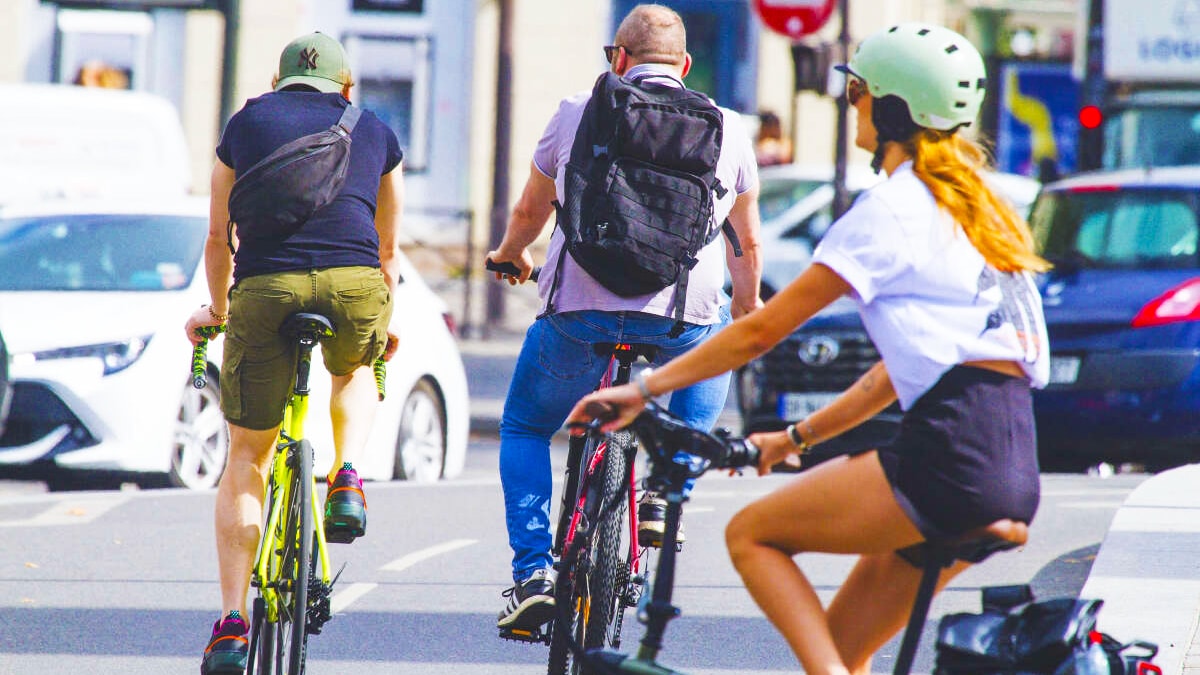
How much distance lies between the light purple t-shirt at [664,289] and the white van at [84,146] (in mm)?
8791

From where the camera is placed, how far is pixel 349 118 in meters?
5.06

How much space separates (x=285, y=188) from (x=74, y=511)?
14.0 ft

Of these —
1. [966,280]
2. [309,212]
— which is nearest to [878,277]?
[966,280]

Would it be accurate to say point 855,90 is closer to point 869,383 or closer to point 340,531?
point 869,383

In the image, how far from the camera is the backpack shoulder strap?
5020mm

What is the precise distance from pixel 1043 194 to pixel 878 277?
815cm

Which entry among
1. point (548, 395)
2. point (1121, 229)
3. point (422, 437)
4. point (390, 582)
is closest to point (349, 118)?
point (548, 395)

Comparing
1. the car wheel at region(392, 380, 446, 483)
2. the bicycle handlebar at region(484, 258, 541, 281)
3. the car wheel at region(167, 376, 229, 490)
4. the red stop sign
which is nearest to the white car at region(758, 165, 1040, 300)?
the red stop sign

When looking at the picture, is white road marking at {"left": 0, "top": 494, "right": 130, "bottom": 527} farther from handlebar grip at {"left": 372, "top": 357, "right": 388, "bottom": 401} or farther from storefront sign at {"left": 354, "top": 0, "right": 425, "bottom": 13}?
storefront sign at {"left": 354, "top": 0, "right": 425, "bottom": 13}

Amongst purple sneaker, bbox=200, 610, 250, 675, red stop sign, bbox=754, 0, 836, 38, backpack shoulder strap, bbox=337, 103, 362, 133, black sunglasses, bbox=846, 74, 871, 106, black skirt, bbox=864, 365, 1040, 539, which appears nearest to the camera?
black skirt, bbox=864, 365, 1040, 539

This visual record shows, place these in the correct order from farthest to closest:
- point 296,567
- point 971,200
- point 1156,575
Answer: point 1156,575, point 296,567, point 971,200

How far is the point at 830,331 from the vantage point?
10906mm

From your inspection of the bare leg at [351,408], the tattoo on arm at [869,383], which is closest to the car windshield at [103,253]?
the bare leg at [351,408]

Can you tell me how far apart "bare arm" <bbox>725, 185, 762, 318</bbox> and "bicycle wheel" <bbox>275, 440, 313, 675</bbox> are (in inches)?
52.1
